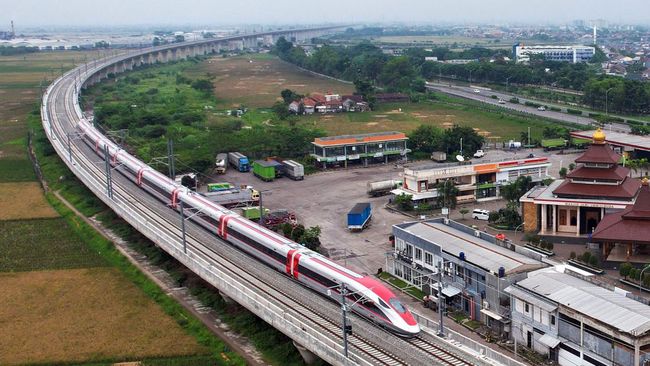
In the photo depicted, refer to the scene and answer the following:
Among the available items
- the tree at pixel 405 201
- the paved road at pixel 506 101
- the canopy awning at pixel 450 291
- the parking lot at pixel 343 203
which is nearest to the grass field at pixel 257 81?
the paved road at pixel 506 101

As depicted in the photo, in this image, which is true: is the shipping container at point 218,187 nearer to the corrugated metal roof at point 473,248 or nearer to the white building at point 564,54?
the corrugated metal roof at point 473,248

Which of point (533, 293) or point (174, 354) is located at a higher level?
point (533, 293)

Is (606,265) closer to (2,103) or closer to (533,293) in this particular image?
(533,293)

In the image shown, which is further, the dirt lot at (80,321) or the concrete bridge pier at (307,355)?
the dirt lot at (80,321)

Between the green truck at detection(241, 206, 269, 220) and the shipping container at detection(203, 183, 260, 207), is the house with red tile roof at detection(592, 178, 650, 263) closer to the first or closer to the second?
the green truck at detection(241, 206, 269, 220)

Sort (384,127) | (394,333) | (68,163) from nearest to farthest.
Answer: (394,333) < (68,163) < (384,127)

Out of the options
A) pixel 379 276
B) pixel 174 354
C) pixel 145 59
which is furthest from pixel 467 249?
pixel 145 59
